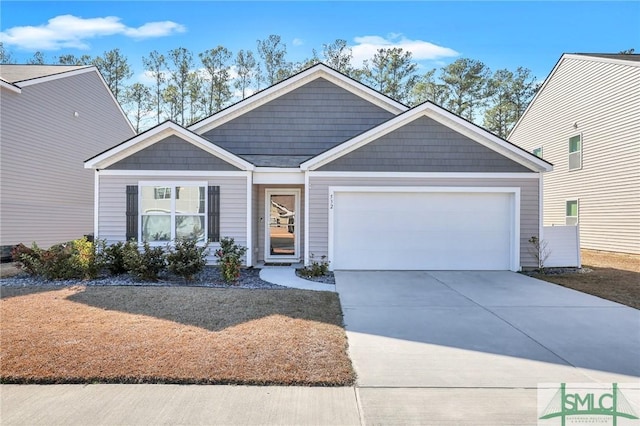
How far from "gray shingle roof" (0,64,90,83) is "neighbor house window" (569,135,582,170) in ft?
70.5

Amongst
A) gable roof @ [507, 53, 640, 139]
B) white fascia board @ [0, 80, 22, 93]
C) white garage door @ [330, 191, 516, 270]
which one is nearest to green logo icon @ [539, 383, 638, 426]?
white garage door @ [330, 191, 516, 270]

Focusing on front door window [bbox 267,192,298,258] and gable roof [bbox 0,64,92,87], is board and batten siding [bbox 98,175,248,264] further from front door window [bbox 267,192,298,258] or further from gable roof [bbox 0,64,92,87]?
gable roof [bbox 0,64,92,87]

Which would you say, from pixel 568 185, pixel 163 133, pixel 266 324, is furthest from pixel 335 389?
pixel 568 185

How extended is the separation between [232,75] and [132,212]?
59.3 feet

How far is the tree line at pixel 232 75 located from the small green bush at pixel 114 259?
719 inches

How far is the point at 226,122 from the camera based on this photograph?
12.1 m

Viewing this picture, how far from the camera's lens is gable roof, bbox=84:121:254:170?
9773 millimetres

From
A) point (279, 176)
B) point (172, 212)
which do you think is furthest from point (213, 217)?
point (279, 176)

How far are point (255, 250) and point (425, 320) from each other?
21.2 ft

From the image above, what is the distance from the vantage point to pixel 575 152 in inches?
651

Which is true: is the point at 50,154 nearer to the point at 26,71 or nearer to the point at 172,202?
the point at 26,71

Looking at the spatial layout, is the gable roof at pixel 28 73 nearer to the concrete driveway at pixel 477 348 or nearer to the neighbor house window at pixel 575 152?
the concrete driveway at pixel 477 348

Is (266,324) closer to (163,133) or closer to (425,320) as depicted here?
(425,320)

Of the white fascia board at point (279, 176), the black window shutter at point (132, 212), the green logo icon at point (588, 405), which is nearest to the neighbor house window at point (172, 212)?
the black window shutter at point (132, 212)
